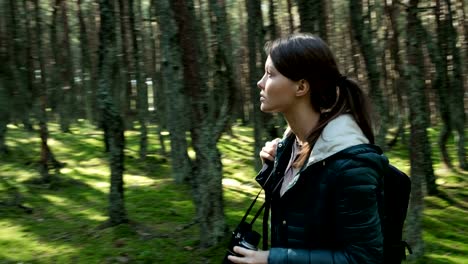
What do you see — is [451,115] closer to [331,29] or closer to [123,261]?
[331,29]

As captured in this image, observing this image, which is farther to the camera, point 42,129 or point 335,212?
point 42,129

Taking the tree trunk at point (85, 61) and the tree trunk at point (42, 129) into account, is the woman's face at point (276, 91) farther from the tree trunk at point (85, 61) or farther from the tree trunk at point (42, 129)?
the tree trunk at point (85, 61)

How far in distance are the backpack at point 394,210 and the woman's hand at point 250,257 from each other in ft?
1.34

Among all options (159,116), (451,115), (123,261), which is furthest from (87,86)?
(123,261)

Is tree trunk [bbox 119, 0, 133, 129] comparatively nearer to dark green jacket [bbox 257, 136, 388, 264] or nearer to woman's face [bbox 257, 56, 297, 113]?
woman's face [bbox 257, 56, 297, 113]

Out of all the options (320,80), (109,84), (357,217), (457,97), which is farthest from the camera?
(457,97)

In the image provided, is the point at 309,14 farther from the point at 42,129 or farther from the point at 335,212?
the point at 42,129

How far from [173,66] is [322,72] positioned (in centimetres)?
505

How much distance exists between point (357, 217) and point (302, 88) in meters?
0.48

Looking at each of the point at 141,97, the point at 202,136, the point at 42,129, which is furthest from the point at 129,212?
the point at 141,97

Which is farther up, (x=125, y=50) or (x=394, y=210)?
(x=125, y=50)

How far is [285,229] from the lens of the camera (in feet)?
6.05

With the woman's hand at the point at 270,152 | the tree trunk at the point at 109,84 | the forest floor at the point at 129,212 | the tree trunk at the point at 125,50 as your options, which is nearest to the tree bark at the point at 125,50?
the tree trunk at the point at 125,50

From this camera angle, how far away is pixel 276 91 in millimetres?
1897
